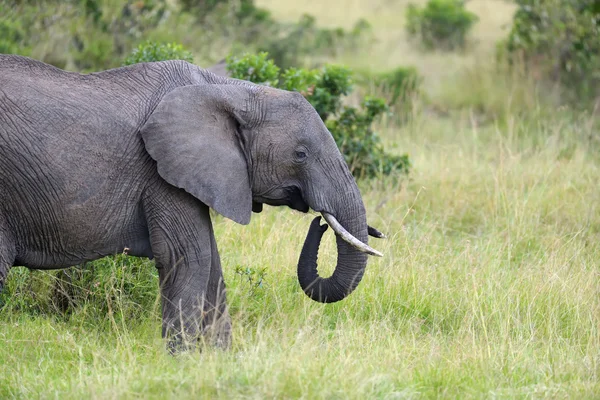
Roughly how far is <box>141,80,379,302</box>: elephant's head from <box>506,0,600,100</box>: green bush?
27.0 ft

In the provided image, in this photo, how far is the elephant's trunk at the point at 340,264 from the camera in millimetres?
5449

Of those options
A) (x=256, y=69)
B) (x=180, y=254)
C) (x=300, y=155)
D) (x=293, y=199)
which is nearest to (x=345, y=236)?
(x=293, y=199)

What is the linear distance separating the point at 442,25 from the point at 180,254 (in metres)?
14.1

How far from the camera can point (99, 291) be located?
6406 mm

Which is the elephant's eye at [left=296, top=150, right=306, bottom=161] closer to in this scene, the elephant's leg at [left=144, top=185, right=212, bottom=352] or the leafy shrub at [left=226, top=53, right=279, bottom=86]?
the elephant's leg at [left=144, top=185, right=212, bottom=352]

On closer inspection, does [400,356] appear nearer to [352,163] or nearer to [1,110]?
[1,110]

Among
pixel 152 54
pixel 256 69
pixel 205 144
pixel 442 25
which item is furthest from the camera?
pixel 442 25

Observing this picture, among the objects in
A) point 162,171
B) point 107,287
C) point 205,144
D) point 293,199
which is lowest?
point 107,287

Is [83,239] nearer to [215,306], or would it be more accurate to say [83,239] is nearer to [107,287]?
[215,306]

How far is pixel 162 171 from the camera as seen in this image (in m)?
5.19

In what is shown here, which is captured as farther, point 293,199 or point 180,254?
point 293,199

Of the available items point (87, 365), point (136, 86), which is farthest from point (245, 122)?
point (87, 365)

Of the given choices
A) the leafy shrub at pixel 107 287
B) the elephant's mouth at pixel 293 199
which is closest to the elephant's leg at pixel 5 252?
the leafy shrub at pixel 107 287

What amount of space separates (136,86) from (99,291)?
5.37 ft
